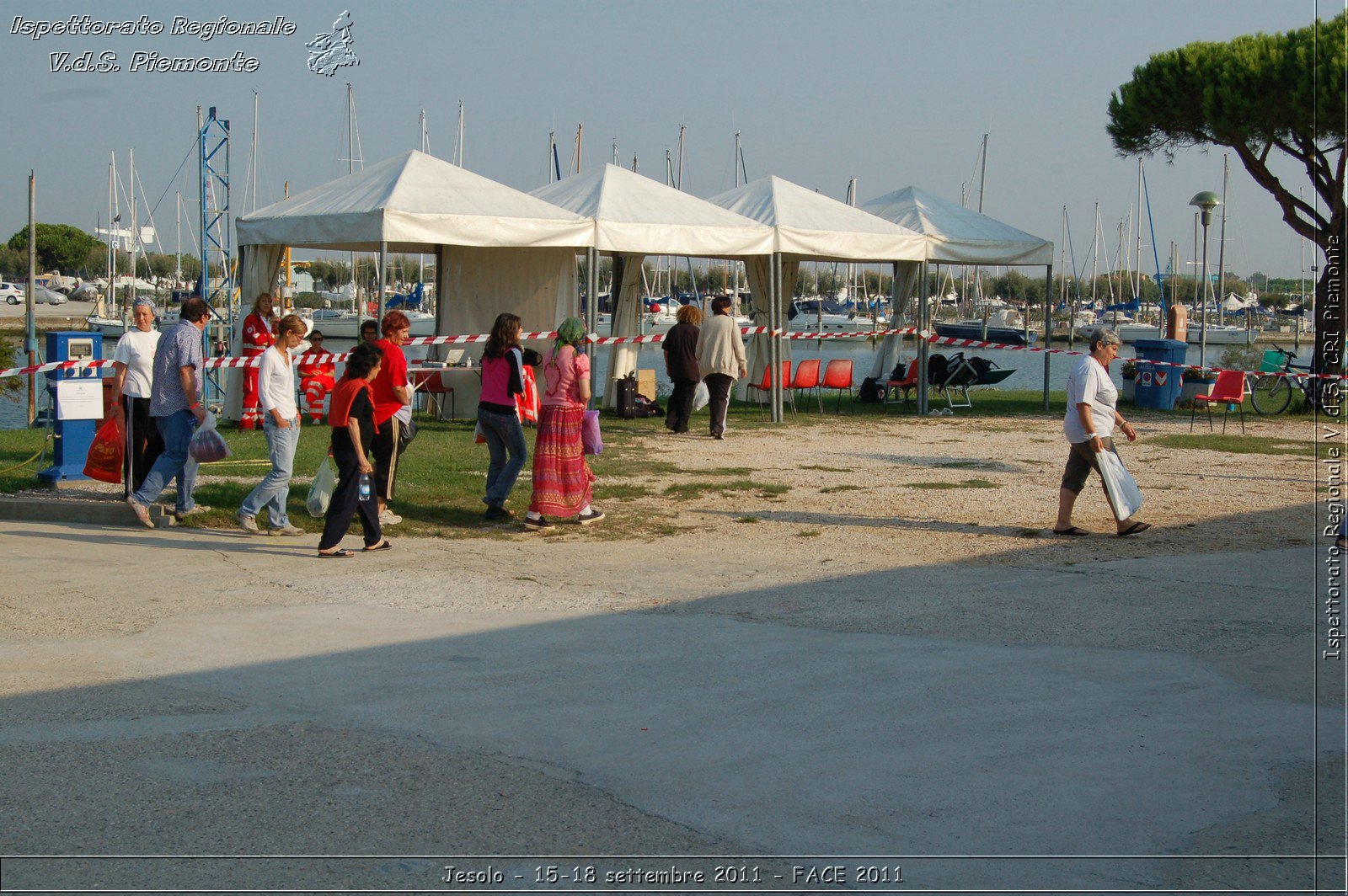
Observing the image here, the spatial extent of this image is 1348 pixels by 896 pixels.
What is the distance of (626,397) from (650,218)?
2.85 m

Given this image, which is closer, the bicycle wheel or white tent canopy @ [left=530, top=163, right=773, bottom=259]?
white tent canopy @ [left=530, top=163, right=773, bottom=259]

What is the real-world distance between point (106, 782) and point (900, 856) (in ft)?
9.19

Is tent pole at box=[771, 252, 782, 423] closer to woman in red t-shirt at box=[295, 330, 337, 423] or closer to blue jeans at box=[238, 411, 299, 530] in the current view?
woman in red t-shirt at box=[295, 330, 337, 423]

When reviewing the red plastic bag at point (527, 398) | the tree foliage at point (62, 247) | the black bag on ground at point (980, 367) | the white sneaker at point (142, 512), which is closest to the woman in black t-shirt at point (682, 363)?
the red plastic bag at point (527, 398)

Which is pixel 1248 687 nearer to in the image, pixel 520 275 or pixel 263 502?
pixel 263 502

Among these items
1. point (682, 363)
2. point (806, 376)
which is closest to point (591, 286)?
point (682, 363)

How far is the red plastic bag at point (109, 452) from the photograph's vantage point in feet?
35.4

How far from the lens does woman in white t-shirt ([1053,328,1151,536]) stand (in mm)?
9953

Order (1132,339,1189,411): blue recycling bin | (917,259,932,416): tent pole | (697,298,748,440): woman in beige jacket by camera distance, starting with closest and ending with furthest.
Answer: (697,298,748,440): woman in beige jacket < (917,259,932,416): tent pole < (1132,339,1189,411): blue recycling bin

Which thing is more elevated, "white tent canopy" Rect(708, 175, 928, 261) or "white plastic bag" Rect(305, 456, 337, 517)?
"white tent canopy" Rect(708, 175, 928, 261)

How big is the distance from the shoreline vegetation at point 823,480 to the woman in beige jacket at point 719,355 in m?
0.48

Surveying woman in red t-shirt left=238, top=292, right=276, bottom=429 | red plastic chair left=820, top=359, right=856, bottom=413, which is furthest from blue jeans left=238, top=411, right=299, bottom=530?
red plastic chair left=820, top=359, right=856, bottom=413

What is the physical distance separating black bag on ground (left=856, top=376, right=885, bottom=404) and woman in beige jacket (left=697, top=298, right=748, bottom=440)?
6579 millimetres

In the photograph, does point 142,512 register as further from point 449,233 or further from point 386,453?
point 449,233
